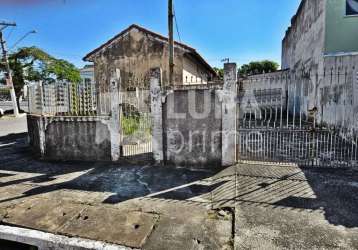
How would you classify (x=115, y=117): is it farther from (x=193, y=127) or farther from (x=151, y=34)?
(x=151, y=34)

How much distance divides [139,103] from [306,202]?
503 centimetres

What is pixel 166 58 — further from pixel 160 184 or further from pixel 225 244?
pixel 225 244

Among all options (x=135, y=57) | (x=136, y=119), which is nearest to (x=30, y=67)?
(x=135, y=57)

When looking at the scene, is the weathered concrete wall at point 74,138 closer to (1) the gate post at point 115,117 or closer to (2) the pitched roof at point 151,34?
(1) the gate post at point 115,117

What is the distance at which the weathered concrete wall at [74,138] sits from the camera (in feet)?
22.0

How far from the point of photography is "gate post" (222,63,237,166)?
5652 mm

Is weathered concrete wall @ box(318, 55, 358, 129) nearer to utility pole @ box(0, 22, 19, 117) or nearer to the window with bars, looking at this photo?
the window with bars

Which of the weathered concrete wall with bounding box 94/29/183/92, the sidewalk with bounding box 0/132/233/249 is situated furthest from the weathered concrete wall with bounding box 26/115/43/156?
the weathered concrete wall with bounding box 94/29/183/92

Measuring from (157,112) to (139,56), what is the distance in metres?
7.88

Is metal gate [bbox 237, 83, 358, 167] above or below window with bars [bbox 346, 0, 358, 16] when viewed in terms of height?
below

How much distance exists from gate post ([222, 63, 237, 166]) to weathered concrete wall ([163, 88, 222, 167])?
0.37ft

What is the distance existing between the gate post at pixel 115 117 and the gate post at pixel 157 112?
1.00 metres

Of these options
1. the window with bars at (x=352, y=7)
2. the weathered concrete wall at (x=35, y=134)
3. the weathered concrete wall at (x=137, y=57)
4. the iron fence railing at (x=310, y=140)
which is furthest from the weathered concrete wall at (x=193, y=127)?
the window with bars at (x=352, y=7)

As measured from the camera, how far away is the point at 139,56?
1309 centimetres
